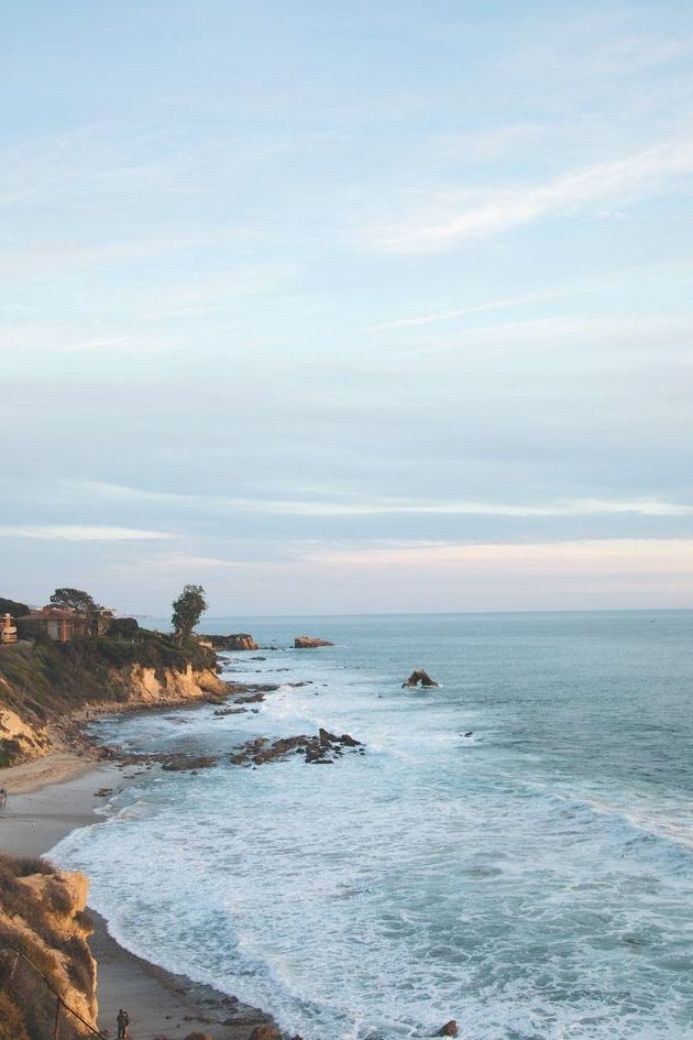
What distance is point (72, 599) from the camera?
11919 centimetres

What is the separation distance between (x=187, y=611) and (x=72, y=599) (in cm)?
1624

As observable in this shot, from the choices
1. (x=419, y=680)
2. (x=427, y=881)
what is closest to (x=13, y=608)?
(x=419, y=680)

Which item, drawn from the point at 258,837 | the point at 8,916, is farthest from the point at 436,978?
the point at 258,837

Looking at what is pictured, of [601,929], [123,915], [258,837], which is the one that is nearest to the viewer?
[601,929]

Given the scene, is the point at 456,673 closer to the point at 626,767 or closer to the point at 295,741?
the point at 295,741

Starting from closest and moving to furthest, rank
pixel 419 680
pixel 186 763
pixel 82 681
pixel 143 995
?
1. pixel 143 995
2. pixel 186 763
3. pixel 82 681
4. pixel 419 680

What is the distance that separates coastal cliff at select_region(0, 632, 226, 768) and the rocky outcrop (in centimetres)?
1178

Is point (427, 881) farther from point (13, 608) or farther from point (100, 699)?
point (13, 608)

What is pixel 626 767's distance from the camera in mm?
47625

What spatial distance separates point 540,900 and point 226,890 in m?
9.64

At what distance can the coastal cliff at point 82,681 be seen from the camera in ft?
179

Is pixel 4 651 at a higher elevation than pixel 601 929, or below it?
higher

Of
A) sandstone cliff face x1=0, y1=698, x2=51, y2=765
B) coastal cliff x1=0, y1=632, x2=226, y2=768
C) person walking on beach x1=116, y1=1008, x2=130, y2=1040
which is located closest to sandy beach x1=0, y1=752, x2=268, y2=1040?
person walking on beach x1=116, y1=1008, x2=130, y2=1040

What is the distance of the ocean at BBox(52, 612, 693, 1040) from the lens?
2083 centimetres
